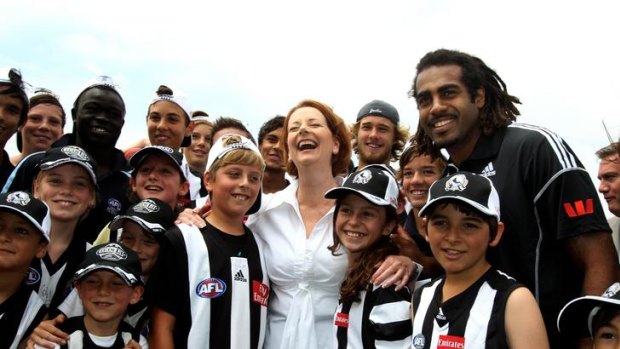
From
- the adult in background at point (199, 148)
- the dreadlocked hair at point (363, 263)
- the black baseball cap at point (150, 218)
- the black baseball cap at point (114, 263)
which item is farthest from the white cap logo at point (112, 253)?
the adult in background at point (199, 148)

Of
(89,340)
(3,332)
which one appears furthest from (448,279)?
(3,332)

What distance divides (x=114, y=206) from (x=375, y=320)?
3111 millimetres

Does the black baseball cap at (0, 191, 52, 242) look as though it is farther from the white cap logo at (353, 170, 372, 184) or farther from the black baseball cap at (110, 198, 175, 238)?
the white cap logo at (353, 170, 372, 184)

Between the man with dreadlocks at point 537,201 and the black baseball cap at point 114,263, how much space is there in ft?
8.12

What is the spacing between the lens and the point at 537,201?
3.92 m

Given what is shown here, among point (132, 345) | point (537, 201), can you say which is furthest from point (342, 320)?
point (537, 201)

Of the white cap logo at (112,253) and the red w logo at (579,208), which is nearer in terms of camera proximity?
the red w logo at (579,208)

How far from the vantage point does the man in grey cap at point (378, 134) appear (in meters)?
8.11

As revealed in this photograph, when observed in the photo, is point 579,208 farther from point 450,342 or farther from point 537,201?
point 450,342

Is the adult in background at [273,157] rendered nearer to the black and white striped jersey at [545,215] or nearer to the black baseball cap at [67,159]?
the black baseball cap at [67,159]

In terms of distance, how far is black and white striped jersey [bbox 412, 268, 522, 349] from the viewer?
3.47 metres

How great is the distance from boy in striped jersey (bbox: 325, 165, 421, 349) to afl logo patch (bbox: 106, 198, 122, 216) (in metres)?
2.38

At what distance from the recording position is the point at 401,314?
Answer: 4.17 meters

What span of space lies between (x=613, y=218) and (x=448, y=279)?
4.63 meters
